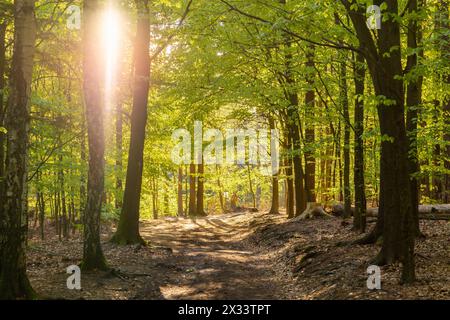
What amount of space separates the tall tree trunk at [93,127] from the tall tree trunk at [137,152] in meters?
4.75

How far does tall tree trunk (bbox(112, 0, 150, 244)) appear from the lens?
1552 cm

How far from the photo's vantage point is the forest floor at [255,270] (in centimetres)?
867

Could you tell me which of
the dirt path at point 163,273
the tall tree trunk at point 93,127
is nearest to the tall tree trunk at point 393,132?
the dirt path at point 163,273

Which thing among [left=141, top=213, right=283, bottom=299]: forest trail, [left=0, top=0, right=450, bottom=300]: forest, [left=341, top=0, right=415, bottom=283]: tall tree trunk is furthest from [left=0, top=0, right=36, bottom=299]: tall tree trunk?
[left=341, top=0, right=415, bottom=283]: tall tree trunk

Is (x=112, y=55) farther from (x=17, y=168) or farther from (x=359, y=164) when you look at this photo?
(x=17, y=168)

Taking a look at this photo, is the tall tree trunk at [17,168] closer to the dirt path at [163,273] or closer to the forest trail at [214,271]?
the dirt path at [163,273]

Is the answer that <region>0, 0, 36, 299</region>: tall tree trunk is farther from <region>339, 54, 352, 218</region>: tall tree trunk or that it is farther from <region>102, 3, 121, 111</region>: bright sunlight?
<region>339, 54, 352, 218</region>: tall tree trunk

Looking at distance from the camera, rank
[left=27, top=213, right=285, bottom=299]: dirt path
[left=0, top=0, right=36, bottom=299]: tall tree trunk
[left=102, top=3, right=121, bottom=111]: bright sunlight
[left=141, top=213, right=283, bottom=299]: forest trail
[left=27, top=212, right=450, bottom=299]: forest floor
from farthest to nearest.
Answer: [left=102, top=3, right=121, bottom=111]: bright sunlight
[left=141, top=213, right=283, bottom=299]: forest trail
[left=27, top=213, right=285, bottom=299]: dirt path
[left=27, top=212, right=450, bottom=299]: forest floor
[left=0, top=0, right=36, bottom=299]: tall tree trunk

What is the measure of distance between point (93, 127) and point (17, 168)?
124 inches

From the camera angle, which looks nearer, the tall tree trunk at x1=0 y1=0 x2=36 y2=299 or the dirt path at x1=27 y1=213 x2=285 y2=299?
the tall tree trunk at x1=0 y1=0 x2=36 y2=299

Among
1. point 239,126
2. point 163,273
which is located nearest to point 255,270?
point 163,273

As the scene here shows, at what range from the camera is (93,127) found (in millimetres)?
10477

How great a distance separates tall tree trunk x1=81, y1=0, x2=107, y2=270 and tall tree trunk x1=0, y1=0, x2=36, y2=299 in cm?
245
